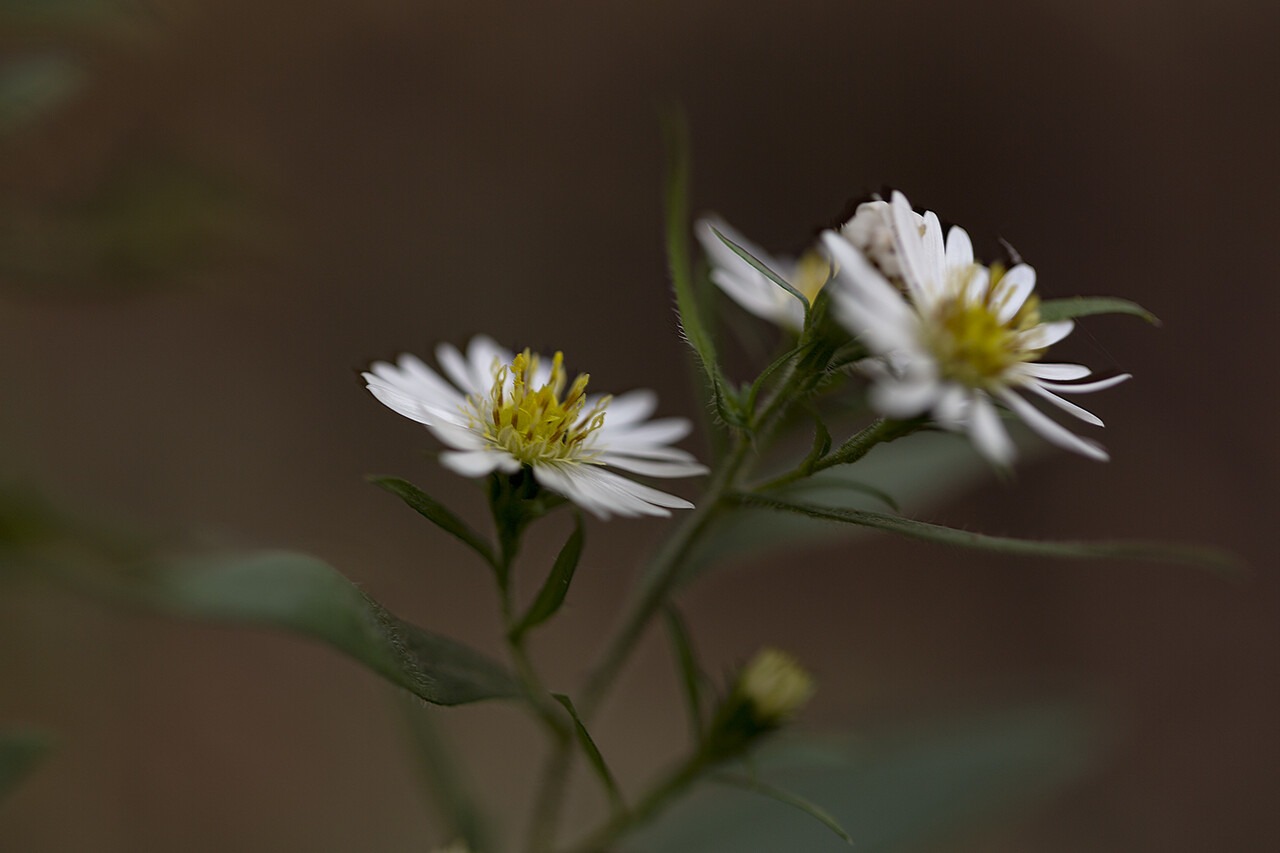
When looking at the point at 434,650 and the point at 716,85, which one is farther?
the point at 716,85

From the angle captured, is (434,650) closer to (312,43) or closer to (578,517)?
(578,517)

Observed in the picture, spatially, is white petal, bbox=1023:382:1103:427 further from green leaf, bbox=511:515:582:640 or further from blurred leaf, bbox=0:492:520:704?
blurred leaf, bbox=0:492:520:704

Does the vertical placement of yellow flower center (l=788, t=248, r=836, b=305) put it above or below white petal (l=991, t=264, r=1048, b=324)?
above

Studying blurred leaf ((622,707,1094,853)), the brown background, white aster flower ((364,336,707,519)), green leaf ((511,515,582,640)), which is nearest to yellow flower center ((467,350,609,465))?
white aster flower ((364,336,707,519))

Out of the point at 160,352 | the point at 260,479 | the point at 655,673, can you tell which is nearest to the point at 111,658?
the point at 260,479

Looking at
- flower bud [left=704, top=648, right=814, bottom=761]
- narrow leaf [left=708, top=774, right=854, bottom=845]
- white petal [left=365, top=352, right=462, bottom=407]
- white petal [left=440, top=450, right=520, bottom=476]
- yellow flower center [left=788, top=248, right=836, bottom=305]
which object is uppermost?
yellow flower center [left=788, top=248, right=836, bottom=305]

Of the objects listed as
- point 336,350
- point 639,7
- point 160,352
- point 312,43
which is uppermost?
point 639,7
